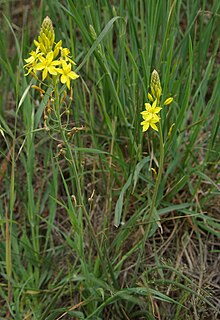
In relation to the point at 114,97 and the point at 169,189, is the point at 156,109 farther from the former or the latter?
the point at 169,189

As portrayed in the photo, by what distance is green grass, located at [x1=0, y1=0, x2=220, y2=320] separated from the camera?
5.78 ft

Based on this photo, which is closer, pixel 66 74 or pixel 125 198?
pixel 66 74

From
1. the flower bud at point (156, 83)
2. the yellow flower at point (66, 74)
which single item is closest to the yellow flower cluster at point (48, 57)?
the yellow flower at point (66, 74)

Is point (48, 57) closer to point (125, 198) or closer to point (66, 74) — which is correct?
point (66, 74)

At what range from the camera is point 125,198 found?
2.01 meters

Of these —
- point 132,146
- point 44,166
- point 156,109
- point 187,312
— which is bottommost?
point 187,312

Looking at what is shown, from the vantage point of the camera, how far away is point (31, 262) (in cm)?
197

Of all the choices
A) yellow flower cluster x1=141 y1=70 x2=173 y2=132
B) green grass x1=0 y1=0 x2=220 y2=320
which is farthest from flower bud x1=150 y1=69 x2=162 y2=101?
green grass x1=0 y1=0 x2=220 y2=320

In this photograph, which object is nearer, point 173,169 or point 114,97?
point 114,97

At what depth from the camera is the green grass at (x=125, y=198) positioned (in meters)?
1.76

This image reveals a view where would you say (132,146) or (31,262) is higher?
(132,146)

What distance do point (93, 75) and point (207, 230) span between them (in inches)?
30.9

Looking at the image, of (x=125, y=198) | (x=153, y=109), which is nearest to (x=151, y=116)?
(x=153, y=109)

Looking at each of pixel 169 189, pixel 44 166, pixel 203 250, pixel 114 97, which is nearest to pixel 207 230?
pixel 203 250
